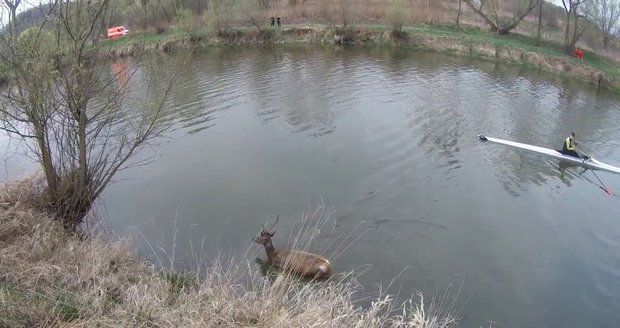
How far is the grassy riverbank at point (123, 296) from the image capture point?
18.1ft

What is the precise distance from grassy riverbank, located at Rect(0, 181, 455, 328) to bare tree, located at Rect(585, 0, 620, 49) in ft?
105

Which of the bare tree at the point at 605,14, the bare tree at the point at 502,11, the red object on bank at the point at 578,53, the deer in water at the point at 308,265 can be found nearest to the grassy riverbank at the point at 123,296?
the deer in water at the point at 308,265

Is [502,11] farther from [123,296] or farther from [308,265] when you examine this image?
[123,296]

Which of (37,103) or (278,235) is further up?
(37,103)

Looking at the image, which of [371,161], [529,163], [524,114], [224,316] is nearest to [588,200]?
[529,163]

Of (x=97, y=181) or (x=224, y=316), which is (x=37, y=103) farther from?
(x=224, y=316)

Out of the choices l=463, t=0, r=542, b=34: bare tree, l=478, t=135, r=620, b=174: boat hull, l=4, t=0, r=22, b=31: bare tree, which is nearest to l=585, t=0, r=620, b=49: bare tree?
l=463, t=0, r=542, b=34: bare tree

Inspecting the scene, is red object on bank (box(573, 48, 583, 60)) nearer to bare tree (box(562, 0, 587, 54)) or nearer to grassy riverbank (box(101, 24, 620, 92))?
grassy riverbank (box(101, 24, 620, 92))

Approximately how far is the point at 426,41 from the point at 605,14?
1197 cm

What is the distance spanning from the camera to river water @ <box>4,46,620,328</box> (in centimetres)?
942

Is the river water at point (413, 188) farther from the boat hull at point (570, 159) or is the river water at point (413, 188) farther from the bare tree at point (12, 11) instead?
the bare tree at point (12, 11)

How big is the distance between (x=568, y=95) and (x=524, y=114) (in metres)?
5.36

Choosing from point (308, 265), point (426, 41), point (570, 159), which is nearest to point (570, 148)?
point (570, 159)

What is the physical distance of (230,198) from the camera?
1271 centimetres
